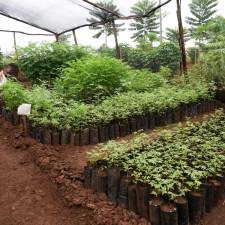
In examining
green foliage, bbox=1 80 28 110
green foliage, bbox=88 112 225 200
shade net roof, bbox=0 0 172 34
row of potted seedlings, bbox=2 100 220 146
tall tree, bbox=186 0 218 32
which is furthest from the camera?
tall tree, bbox=186 0 218 32

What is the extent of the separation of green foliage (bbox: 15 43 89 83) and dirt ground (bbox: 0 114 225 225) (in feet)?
12.1

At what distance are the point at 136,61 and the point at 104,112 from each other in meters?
13.4

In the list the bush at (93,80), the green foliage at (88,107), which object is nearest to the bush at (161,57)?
the bush at (93,80)

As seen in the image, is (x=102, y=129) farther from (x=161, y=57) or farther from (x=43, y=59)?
(x=161, y=57)

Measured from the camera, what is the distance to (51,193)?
3.36 metres

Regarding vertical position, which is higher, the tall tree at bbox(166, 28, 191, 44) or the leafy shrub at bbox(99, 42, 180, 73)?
the tall tree at bbox(166, 28, 191, 44)

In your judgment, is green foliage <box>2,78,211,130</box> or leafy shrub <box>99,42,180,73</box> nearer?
green foliage <box>2,78,211,130</box>

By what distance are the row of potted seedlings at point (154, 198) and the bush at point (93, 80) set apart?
276 cm

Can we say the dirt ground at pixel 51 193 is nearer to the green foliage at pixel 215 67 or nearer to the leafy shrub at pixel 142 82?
the leafy shrub at pixel 142 82

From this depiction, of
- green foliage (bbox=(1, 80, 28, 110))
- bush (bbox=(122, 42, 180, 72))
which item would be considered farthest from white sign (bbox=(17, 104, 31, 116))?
bush (bbox=(122, 42, 180, 72))

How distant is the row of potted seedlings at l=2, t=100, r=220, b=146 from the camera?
4.40 meters

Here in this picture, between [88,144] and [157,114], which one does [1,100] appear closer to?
[88,144]

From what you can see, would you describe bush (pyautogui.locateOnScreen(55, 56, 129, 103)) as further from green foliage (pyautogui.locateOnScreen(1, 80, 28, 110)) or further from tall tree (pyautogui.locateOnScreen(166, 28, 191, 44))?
tall tree (pyautogui.locateOnScreen(166, 28, 191, 44))

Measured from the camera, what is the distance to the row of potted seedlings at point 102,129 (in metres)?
4.40
